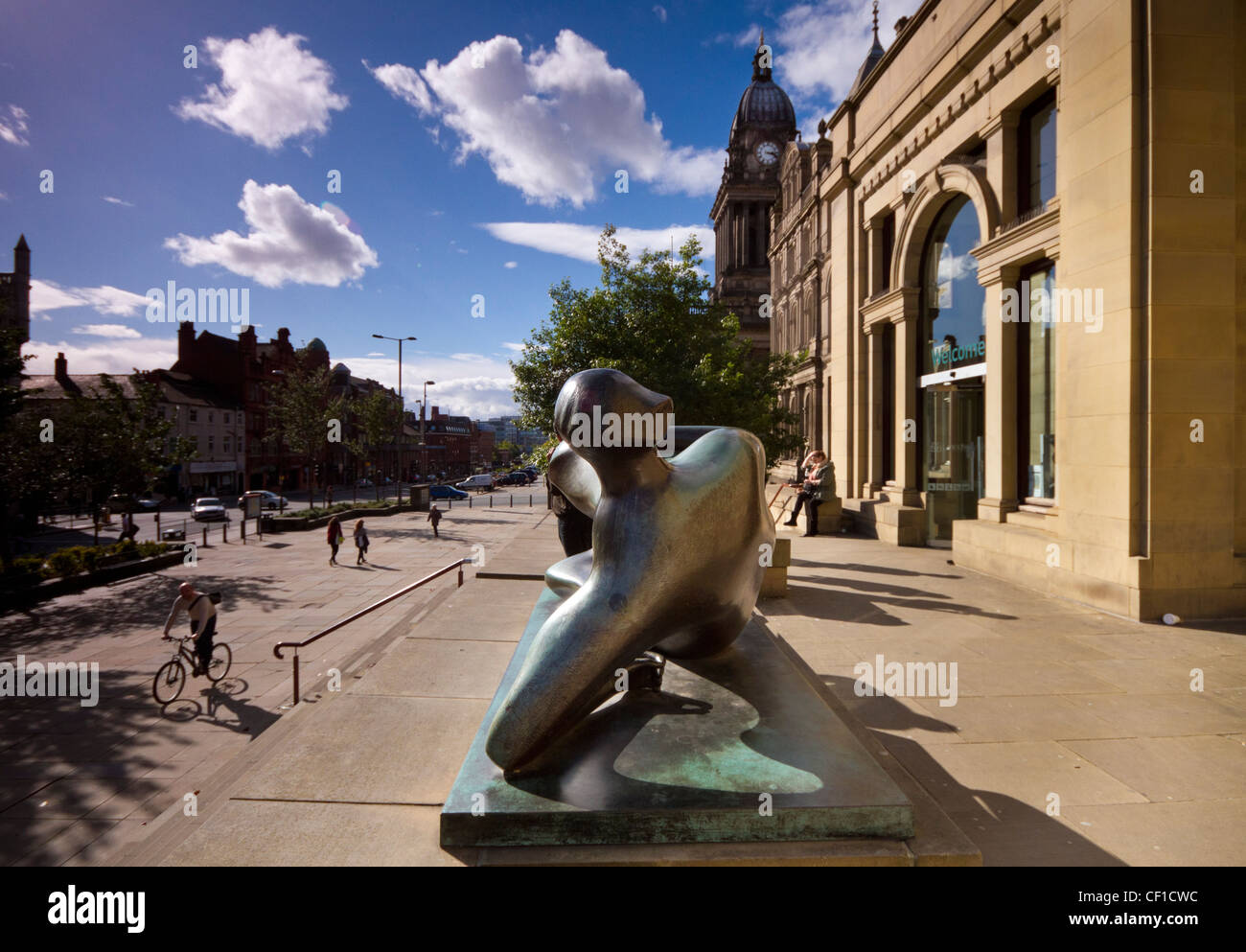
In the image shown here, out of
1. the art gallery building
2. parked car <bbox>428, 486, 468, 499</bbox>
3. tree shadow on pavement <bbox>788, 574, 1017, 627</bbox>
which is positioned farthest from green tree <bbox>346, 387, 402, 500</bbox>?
tree shadow on pavement <bbox>788, 574, 1017, 627</bbox>

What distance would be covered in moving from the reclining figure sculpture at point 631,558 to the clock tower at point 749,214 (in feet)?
174

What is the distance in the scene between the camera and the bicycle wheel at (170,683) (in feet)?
30.9

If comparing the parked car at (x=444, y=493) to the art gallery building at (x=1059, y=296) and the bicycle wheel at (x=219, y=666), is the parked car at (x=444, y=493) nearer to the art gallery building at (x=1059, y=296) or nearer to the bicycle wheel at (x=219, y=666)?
the art gallery building at (x=1059, y=296)

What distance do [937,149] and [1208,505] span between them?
1146 centimetres

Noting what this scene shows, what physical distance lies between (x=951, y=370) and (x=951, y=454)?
2292mm

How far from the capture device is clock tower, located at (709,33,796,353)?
58.4 metres

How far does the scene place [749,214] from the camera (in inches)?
2331

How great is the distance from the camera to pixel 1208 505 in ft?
32.0

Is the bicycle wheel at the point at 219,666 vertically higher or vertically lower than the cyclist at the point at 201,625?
lower

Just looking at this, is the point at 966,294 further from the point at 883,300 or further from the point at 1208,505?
the point at 1208,505

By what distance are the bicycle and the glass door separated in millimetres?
16854

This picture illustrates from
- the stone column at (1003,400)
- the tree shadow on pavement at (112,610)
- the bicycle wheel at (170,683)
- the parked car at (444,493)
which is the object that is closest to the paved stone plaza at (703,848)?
the bicycle wheel at (170,683)

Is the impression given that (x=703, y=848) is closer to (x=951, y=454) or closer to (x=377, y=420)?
(x=951, y=454)
